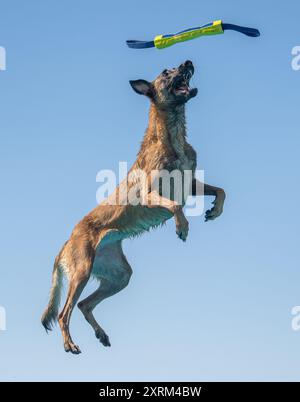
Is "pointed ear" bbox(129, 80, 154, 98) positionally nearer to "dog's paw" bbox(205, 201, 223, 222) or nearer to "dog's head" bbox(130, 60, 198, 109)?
"dog's head" bbox(130, 60, 198, 109)

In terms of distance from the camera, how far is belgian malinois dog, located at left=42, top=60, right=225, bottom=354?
23.6 meters

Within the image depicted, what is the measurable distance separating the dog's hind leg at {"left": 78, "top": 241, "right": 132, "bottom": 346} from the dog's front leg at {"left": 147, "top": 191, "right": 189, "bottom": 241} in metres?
1.85

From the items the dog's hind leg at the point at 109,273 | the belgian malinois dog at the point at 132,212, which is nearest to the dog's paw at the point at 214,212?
the belgian malinois dog at the point at 132,212

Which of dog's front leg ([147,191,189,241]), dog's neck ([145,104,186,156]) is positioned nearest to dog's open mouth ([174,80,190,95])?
dog's neck ([145,104,186,156])

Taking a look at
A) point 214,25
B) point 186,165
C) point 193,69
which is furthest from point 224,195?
point 214,25

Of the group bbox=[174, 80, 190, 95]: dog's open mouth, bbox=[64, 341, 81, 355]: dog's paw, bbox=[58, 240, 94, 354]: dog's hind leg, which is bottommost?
bbox=[64, 341, 81, 355]: dog's paw

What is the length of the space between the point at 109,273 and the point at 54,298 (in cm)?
135

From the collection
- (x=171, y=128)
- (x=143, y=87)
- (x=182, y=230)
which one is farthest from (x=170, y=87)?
(x=182, y=230)

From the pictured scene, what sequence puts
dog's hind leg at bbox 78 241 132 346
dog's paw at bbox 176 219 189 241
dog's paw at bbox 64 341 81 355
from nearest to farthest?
1. dog's paw at bbox 176 219 189 241
2. dog's paw at bbox 64 341 81 355
3. dog's hind leg at bbox 78 241 132 346

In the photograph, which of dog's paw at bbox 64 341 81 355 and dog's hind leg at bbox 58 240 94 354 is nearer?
dog's paw at bbox 64 341 81 355

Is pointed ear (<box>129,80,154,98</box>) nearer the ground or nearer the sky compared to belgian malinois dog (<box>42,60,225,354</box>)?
nearer the sky

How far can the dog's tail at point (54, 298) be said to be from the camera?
2448 cm

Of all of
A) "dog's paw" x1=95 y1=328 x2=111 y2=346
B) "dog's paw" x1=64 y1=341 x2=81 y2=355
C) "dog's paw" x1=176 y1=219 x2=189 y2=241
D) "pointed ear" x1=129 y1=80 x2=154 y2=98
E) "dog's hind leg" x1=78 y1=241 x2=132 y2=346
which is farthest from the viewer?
"dog's hind leg" x1=78 y1=241 x2=132 y2=346

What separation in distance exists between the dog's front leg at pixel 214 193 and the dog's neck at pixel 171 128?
885 mm
